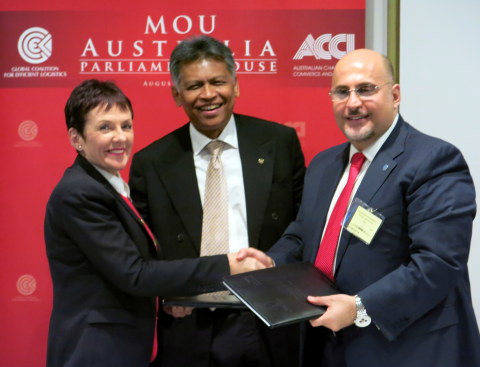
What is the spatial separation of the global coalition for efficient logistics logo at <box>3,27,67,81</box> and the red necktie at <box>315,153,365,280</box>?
1768 mm

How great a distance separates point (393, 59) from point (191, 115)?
1.19 m

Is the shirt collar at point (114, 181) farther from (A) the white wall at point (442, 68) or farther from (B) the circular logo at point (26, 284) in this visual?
(A) the white wall at point (442, 68)

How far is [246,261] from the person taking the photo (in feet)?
7.48

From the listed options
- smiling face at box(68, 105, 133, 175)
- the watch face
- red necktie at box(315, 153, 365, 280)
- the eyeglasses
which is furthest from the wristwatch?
smiling face at box(68, 105, 133, 175)

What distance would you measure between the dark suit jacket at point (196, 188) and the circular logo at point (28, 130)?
845 mm

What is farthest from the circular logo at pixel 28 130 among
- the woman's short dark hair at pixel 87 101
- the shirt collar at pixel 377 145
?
the shirt collar at pixel 377 145

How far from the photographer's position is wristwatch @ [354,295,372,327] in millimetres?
1941

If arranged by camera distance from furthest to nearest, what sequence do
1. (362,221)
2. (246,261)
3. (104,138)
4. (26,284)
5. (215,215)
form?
(26,284), (215,215), (246,261), (104,138), (362,221)

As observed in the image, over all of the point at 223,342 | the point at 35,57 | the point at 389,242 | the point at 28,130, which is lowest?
the point at 223,342

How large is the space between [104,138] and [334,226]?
0.89m

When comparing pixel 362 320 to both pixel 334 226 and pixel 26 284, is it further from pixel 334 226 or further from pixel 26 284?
pixel 26 284

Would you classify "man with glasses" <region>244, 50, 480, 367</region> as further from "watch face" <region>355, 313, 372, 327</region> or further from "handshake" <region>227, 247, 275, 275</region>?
"handshake" <region>227, 247, 275, 275</region>

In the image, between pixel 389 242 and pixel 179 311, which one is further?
pixel 179 311

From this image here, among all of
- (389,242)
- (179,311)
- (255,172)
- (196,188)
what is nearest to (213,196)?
(196,188)
